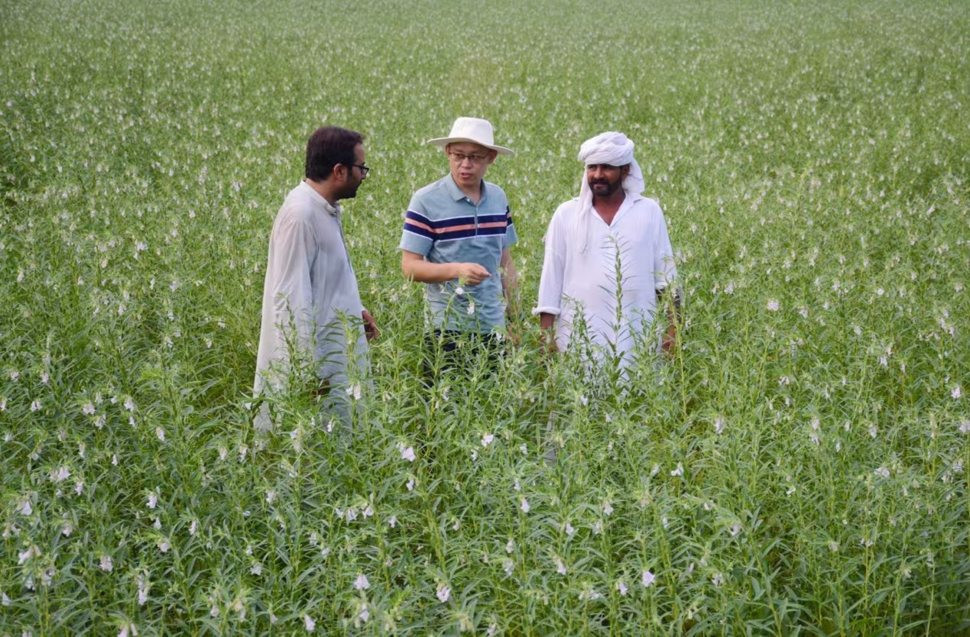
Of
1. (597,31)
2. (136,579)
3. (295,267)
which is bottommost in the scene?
(136,579)

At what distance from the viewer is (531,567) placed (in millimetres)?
3408

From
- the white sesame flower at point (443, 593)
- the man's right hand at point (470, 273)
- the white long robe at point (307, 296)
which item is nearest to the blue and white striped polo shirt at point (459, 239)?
the man's right hand at point (470, 273)

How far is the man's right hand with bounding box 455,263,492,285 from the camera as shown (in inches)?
165

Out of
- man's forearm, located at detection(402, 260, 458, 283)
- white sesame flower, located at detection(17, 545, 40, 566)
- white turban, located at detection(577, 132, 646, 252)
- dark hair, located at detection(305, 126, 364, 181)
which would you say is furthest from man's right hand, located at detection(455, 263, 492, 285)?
white sesame flower, located at detection(17, 545, 40, 566)

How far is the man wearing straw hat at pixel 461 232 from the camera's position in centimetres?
453

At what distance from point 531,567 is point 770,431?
149cm

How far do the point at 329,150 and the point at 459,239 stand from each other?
0.87m

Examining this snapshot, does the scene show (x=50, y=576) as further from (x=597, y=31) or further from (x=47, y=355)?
(x=597, y=31)

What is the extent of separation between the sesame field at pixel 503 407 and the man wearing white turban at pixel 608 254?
0.22 metres

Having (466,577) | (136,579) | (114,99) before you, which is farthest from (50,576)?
(114,99)

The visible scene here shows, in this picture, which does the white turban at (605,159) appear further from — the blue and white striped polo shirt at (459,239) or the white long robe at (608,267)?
the blue and white striped polo shirt at (459,239)

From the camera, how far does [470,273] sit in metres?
4.21

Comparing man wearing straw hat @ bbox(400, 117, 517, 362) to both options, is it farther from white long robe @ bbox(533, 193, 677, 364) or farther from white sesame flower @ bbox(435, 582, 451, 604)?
white sesame flower @ bbox(435, 582, 451, 604)

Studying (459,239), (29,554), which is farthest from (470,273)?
(29,554)
